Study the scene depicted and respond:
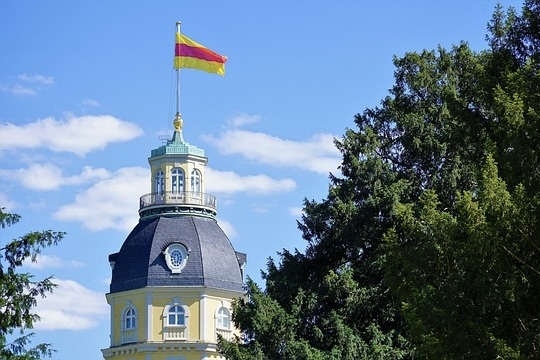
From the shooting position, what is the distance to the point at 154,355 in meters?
77.1

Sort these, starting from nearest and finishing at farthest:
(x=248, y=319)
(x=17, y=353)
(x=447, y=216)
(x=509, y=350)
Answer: (x=509, y=350), (x=447, y=216), (x=17, y=353), (x=248, y=319)

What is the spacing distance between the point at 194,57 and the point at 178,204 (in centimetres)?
909

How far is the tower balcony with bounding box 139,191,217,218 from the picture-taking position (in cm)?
7969

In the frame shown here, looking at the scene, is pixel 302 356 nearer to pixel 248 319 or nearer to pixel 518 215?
pixel 248 319

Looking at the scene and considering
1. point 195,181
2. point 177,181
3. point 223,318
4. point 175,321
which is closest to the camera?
point 175,321

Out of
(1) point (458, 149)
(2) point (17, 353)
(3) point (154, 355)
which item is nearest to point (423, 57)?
(1) point (458, 149)

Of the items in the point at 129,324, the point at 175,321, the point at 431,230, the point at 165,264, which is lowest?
the point at 431,230

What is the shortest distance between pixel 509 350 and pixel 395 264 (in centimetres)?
457

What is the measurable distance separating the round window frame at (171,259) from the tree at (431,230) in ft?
113

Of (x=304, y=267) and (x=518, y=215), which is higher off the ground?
(x=304, y=267)

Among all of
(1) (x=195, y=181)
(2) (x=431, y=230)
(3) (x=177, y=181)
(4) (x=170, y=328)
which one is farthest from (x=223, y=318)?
(2) (x=431, y=230)

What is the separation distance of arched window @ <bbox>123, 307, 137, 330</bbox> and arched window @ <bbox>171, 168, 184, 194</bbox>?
7.61 meters

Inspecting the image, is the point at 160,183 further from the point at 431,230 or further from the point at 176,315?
the point at 431,230

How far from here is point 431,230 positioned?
29.0 metres
